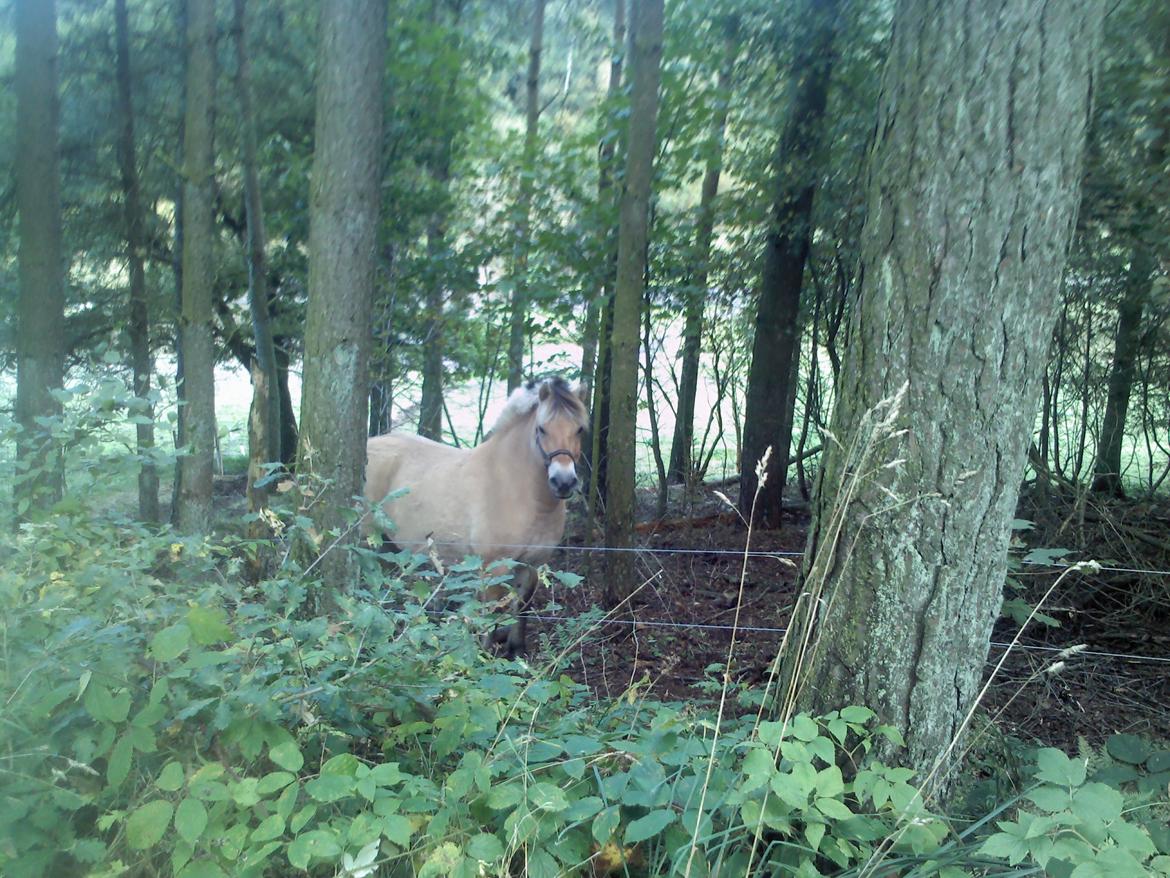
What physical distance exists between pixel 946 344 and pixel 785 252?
6.23 metres

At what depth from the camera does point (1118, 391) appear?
7.86 metres

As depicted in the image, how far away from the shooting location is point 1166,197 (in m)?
4.63

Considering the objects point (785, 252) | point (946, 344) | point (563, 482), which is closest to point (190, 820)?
point (946, 344)

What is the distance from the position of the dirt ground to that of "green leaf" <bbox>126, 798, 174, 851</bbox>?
5.91 ft

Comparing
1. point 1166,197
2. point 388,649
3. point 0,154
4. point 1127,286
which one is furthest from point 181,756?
point 0,154

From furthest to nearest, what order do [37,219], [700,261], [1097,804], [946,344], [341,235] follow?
[700,261]
[37,219]
[341,235]
[946,344]
[1097,804]

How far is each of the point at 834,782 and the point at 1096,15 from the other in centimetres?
222

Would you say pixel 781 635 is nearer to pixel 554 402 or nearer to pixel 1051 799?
pixel 554 402

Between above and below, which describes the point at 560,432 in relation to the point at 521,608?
above

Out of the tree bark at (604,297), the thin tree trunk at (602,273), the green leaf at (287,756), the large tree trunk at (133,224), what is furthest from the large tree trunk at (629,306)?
the large tree trunk at (133,224)

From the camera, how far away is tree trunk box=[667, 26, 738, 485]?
7.33 meters

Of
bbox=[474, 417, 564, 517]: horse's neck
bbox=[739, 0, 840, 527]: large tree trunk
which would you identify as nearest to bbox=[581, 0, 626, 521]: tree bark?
bbox=[474, 417, 564, 517]: horse's neck

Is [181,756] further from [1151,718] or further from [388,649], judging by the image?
[1151,718]

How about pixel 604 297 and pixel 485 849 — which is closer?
pixel 485 849
